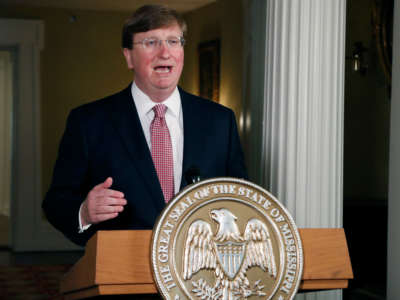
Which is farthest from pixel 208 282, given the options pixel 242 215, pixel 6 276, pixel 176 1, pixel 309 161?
pixel 176 1

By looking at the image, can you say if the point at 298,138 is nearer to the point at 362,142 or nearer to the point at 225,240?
the point at 225,240

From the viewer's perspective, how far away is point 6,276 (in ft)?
18.6

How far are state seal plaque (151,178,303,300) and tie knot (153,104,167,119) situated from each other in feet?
1.68

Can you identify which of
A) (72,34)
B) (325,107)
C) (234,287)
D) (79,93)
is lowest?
(234,287)

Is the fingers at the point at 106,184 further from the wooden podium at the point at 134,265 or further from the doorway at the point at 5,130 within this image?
the doorway at the point at 5,130

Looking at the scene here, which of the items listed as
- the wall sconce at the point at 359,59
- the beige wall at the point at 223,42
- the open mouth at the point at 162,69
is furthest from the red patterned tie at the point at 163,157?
the beige wall at the point at 223,42

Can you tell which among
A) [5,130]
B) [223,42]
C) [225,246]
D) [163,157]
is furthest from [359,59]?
[5,130]


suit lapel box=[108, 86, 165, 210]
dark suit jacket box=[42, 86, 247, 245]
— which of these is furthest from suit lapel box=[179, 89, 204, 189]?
suit lapel box=[108, 86, 165, 210]

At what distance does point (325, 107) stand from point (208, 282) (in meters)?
0.96

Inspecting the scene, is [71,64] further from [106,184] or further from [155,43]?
[106,184]

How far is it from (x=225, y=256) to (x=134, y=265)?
207 mm

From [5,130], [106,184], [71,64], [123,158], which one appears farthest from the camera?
[5,130]

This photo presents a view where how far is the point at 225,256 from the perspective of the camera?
4.34 ft

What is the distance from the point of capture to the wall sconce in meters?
5.10
